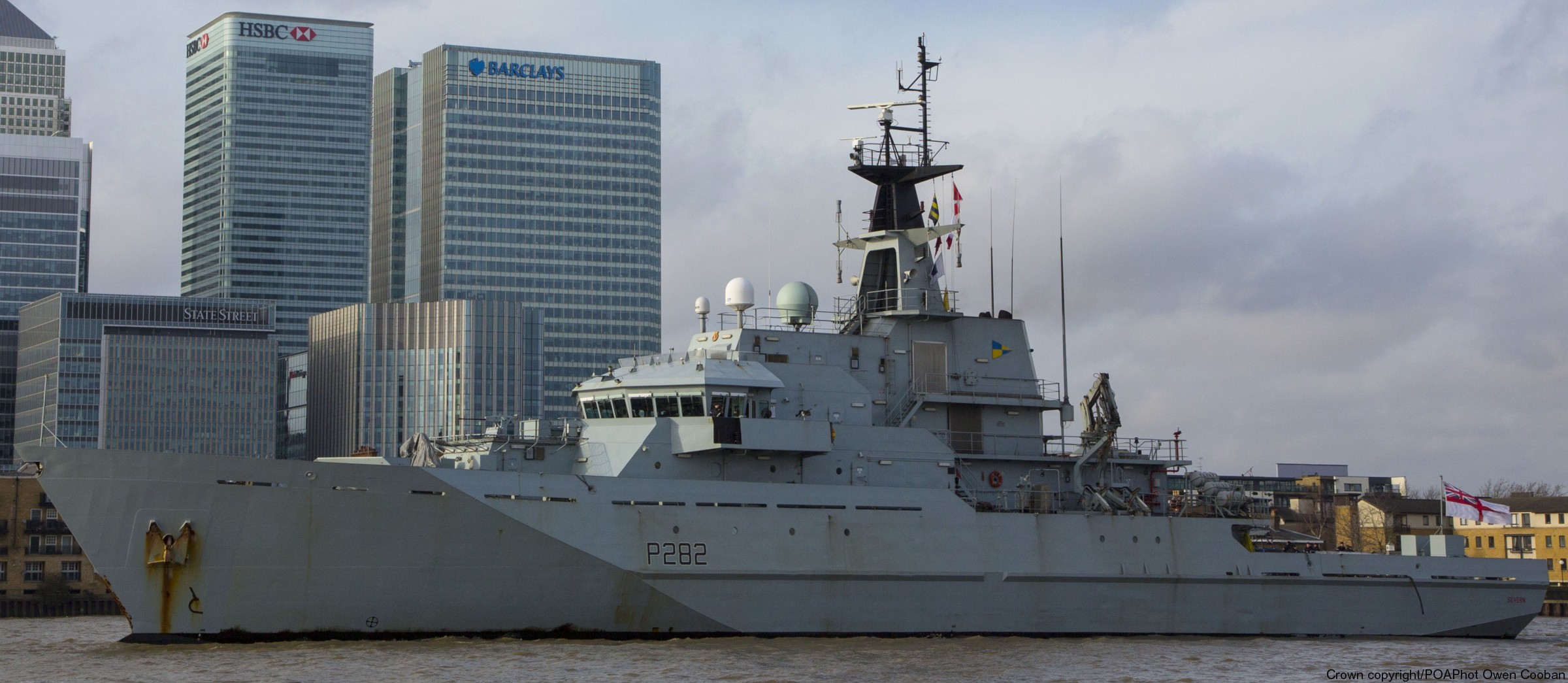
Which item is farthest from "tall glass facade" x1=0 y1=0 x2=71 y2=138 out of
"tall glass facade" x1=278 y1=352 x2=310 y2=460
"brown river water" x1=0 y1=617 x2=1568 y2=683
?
"brown river water" x1=0 y1=617 x2=1568 y2=683

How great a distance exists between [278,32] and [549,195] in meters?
37.5

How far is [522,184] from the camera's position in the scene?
127m

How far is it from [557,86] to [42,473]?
349 feet

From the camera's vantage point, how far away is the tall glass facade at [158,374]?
9900cm

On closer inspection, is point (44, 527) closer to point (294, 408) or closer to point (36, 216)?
point (294, 408)

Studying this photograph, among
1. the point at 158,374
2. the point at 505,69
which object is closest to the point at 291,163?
the point at 505,69

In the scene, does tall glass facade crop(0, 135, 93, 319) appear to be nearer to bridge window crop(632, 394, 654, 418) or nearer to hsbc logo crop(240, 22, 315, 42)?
hsbc logo crop(240, 22, 315, 42)

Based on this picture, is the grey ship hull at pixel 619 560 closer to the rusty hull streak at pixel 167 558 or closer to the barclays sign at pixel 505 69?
the rusty hull streak at pixel 167 558

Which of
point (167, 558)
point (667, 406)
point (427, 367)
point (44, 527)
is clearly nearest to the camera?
point (167, 558)

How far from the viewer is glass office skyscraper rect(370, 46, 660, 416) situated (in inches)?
4948

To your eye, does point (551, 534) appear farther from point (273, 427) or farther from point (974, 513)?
point (273, 427)

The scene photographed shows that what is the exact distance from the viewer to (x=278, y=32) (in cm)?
14438

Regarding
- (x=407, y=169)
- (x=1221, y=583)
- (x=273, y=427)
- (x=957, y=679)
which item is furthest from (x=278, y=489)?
(x=407, y=169)

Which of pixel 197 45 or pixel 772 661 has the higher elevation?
pixel 197 45
